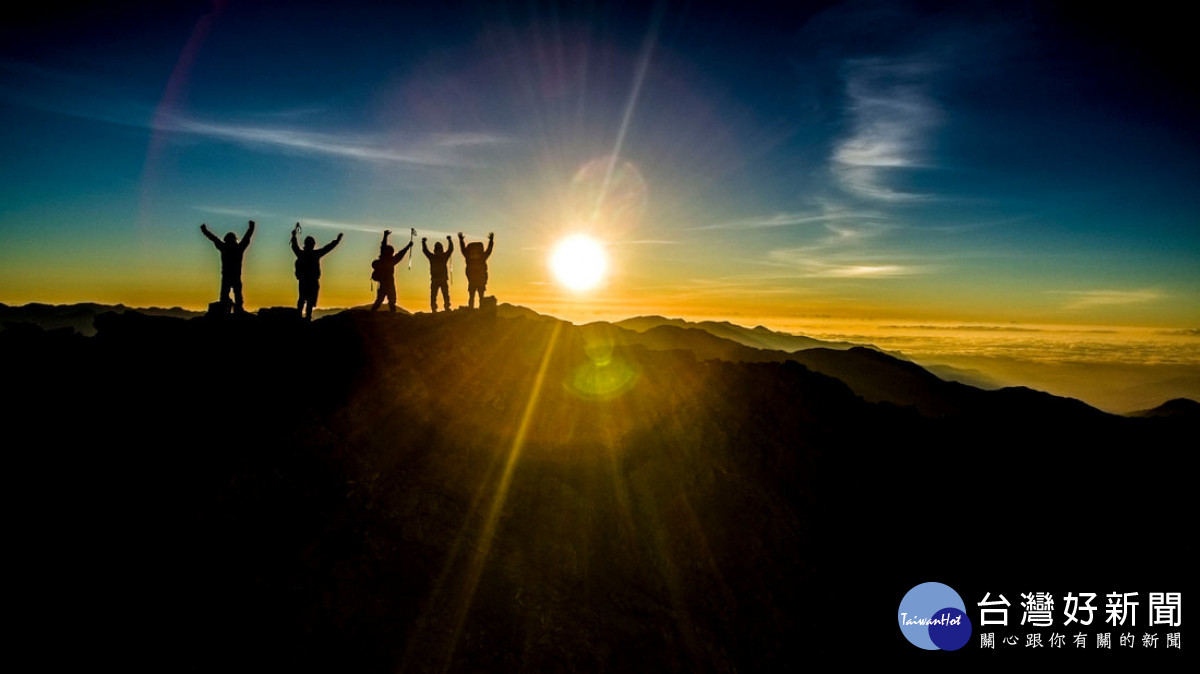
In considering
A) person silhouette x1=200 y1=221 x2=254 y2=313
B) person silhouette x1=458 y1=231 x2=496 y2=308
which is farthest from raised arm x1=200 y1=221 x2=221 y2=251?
person silhouette x1=458 y1=231 x2=496 y2=308

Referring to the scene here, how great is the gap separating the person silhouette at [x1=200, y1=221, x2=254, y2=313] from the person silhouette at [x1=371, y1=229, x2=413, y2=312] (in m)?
4.04

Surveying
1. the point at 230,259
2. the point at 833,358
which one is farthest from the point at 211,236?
the point at 833,358

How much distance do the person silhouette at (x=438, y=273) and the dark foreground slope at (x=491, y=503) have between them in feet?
6.94

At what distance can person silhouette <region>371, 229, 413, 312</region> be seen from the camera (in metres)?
19.5

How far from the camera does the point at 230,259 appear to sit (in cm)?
1720

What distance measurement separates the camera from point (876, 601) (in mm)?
17656

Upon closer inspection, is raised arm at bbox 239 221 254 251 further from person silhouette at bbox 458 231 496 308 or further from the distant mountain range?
the distant mountain range

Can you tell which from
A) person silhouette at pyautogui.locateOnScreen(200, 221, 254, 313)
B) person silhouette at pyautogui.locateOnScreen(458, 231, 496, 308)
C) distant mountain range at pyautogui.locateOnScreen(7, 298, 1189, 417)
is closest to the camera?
person silhouette at pyautogui.locateOnScreen(200, 221, 254, 313)

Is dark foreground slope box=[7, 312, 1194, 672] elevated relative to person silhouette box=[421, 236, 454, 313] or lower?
lower

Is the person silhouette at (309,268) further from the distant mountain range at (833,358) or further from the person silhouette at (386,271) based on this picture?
the distant mountain range at (833,358)

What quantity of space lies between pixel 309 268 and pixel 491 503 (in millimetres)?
10326

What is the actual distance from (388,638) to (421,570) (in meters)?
1.70

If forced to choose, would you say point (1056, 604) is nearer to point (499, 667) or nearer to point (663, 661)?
point (663, 661)

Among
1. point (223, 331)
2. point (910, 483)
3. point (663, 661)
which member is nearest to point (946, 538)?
point (910, 483)
